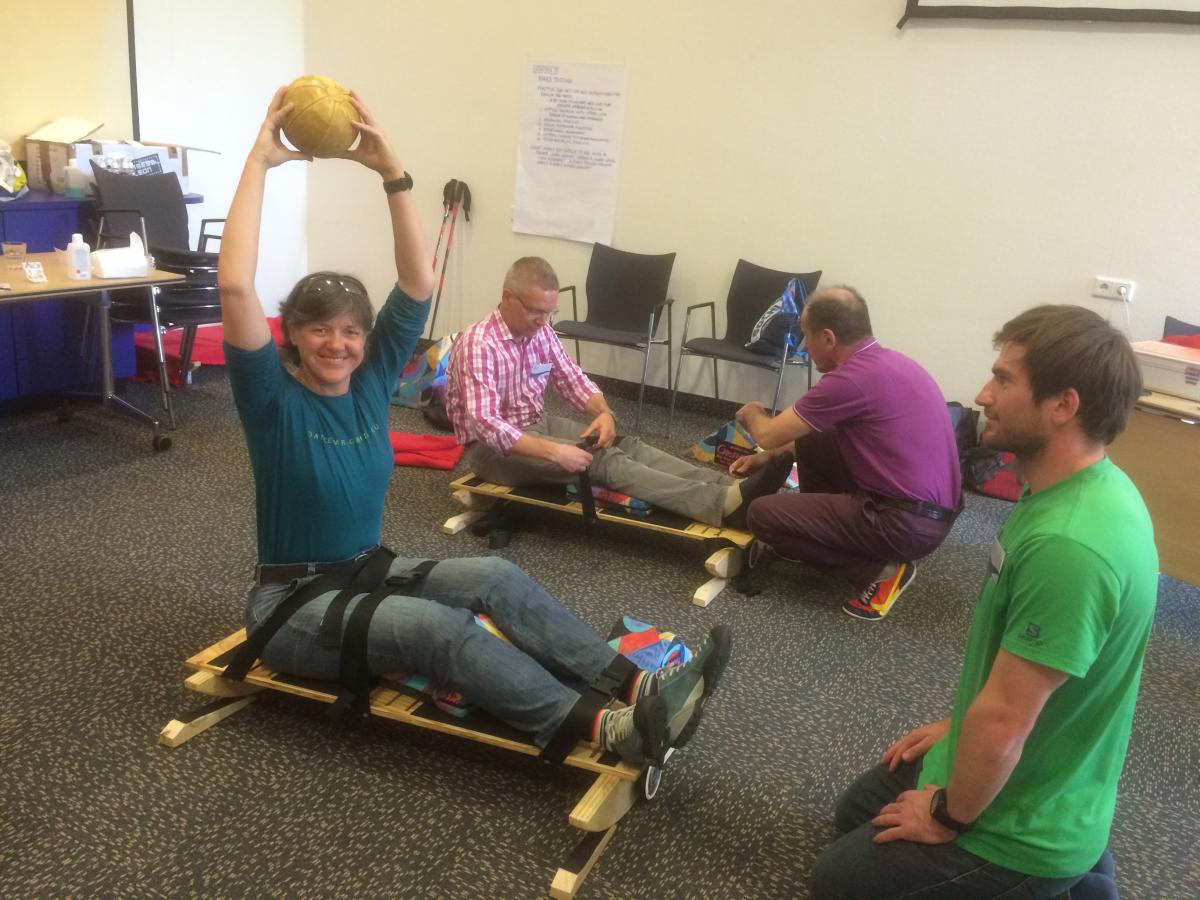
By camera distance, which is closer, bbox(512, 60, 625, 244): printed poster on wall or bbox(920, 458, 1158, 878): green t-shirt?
bbox(920, 458, 1158, 878): green t-shirt

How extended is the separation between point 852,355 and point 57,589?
8.27 ft

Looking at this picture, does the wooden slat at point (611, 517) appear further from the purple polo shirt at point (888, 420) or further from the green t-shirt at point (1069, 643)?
the green t-shirt at point (1069, 643)

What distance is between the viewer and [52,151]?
4336 mm

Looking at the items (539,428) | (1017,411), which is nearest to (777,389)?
(539,428)

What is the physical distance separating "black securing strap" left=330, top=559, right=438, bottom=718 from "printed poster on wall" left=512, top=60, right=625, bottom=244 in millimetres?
3609

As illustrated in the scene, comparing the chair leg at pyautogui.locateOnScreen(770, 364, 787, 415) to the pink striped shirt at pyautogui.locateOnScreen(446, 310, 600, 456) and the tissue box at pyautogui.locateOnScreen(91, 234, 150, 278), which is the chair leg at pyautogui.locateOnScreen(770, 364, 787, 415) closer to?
the pink striped shirt at pyautogui.locateOnScreen(446, 310, 600, 456)

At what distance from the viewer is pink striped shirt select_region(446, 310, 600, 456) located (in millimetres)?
3059

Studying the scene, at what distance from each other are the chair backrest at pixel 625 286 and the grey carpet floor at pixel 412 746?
6.34 feet

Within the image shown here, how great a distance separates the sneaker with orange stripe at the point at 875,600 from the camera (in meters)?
2.95

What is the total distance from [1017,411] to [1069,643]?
36 centimetres

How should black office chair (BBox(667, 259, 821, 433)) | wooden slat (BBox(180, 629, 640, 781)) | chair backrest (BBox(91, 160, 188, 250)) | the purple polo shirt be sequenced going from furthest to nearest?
1. black office chair (BBox(667, 259, 821, 433))
2. chair backrest (BBox(91, 160, 188, 250))
3. the purple polo shirt
4. wooden slat (BBox(180, 629, 640, 781))

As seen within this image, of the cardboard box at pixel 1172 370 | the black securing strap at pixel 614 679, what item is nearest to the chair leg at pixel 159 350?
the black securing strap at pixel 614 679

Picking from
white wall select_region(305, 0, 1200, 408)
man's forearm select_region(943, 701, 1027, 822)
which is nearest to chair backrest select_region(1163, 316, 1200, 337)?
white wall select_region(305, 0, 1200, 408)

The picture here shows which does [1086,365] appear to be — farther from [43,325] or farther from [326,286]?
[43,325]
